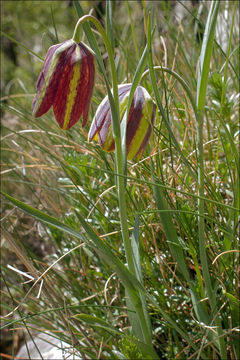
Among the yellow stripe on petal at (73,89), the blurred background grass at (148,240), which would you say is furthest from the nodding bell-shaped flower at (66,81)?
the blurred background grass at (148,240)

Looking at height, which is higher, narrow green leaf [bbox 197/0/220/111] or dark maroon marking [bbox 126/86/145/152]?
narrow green leaf [bbox 197/0/220/111]

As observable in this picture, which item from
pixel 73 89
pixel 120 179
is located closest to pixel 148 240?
pixel 120 179

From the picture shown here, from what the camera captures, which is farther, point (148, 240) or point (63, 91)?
point (148, 240)

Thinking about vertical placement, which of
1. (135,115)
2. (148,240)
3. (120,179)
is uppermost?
(135,115)

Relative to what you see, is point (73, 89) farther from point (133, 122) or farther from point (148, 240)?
point (148, 240)

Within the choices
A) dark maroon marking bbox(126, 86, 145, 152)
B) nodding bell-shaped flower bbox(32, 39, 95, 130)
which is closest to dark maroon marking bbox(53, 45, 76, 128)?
nodding bell-shaped flower bbox(32, 39, 95, 130)

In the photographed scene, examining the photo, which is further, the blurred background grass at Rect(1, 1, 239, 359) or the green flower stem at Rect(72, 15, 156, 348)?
the blurred background grass at Rect(1, 1, 239, 359)

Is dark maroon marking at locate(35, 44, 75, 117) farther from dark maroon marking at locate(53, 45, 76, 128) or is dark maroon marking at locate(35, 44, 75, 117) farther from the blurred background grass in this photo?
the blurred background grass
